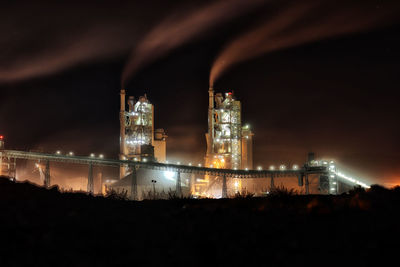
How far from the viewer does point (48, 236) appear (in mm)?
6844

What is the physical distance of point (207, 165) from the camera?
68.9 m

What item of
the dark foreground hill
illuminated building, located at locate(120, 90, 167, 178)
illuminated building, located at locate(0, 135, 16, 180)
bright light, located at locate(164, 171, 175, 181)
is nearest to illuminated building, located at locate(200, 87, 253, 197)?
bright light, located at locate(164, 171, 175, 181)

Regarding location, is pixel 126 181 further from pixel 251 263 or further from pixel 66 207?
pixel 251 263

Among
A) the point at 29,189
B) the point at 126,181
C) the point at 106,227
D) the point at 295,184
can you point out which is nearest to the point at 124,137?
the point at 126,181

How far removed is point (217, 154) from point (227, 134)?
141 inches

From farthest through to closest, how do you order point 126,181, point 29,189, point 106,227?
point 126,181
point 29,189
point 106,227

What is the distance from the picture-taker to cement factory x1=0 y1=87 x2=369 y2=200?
60031 millimetres

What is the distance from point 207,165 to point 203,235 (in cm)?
6179

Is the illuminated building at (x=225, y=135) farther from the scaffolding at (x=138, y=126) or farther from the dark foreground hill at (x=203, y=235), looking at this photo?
the dark foreground hill at (x=203, y=235)

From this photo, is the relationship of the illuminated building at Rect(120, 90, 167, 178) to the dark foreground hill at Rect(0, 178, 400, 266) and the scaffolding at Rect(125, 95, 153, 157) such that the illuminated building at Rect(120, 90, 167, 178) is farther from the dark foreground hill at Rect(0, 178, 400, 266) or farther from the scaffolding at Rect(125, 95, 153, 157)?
the dark foreground hill at Rect(0, 178, 400, 266)

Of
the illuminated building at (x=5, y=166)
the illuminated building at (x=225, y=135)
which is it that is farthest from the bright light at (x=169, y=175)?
the illuminated building at (x=5, y=166)

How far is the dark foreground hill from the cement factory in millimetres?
47140

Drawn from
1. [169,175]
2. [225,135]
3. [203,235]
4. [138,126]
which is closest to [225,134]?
[225,135]

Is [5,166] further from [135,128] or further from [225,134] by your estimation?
[225,134]
